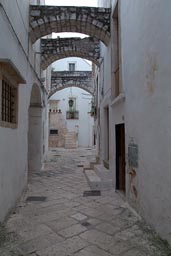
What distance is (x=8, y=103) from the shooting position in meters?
3.80

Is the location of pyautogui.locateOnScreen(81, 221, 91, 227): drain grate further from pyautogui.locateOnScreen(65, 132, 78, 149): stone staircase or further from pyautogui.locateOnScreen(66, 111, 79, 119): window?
pyautogui.locateOnScreen(66, 111, 79, 119): window

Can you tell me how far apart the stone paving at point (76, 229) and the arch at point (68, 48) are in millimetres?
5047

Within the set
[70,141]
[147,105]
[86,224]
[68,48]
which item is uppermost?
[68,48]

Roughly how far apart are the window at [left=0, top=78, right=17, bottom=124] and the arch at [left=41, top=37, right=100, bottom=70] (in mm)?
4115

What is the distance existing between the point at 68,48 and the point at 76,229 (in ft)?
21.0

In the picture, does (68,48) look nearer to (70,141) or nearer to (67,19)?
(67,19)

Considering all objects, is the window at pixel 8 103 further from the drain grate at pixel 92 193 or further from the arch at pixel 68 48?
the arch at pixel 68 48

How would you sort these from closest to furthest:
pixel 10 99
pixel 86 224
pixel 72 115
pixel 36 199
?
pixel 86 224, pixel 10 99, pixel 36 199, pixel 72 115

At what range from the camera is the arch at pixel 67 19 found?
5547 mm

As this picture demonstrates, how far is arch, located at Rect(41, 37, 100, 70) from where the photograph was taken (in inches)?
303

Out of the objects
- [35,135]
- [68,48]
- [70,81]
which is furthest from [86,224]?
[70,81]

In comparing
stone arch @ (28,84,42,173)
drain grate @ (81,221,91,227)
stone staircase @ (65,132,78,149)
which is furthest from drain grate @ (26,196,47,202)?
stone staircase @ (65,132,78,149)

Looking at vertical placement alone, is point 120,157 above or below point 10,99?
below

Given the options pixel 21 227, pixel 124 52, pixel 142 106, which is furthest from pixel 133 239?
pixel 124 52
